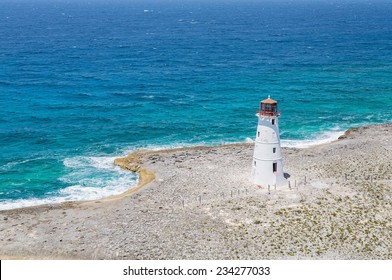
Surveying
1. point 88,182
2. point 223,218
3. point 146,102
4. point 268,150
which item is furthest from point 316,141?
point 146,102

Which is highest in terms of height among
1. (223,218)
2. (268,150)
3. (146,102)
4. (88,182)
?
(268,150)

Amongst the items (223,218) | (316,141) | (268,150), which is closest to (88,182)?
(223,218)

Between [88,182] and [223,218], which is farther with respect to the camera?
[88,182]

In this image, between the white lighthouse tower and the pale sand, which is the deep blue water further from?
the white lighthouse tower

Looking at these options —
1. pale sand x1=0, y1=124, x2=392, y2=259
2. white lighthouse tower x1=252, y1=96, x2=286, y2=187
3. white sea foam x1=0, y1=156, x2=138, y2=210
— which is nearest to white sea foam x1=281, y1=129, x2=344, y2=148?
pale sand x1=0, y1=124, x2=392, y2=259

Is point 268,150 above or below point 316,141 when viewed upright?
above

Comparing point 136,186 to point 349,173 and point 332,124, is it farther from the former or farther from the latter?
point 332,124

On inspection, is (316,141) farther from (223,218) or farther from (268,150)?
(223,218)

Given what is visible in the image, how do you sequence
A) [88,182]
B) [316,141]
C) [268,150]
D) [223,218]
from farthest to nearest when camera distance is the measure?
[316,141] < [88,182] < [268,150] < [223,218]

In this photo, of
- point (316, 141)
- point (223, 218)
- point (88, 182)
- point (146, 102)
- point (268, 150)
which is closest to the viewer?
point (223, 218)
